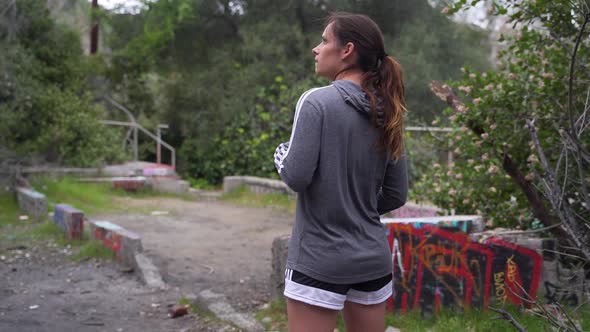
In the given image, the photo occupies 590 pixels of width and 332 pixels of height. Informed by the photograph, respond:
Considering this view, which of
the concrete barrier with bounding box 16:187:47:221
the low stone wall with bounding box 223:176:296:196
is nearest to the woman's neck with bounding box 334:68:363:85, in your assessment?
the concrete barrier with bounding box 16:187:47:221

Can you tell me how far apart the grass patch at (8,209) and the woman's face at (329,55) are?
9.44 metres

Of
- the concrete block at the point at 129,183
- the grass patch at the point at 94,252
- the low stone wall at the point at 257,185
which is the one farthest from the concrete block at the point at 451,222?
the concrete block at the point at 129,183

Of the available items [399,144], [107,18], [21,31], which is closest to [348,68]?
[399,144]

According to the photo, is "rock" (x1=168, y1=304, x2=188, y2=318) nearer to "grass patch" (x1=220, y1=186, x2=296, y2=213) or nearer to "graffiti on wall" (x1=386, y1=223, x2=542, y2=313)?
"graffiti on wall" (x1=386, y1=223, x2=542, y2=313)

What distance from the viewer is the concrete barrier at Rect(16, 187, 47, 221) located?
11172 mm

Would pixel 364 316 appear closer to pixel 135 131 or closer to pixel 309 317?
pixel 309 317

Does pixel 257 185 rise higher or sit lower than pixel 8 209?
higher

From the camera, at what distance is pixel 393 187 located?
107 inches

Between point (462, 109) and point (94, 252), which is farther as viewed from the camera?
point (94, 252)

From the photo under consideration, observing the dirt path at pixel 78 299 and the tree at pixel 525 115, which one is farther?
the dirt path at pixel 78 299

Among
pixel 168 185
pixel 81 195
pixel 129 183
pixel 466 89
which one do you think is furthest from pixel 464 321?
pixel 168 185

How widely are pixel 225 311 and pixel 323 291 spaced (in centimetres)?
368

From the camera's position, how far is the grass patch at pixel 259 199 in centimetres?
1373

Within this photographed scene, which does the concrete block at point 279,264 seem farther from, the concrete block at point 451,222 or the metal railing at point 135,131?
the metal railing at point 135,131
